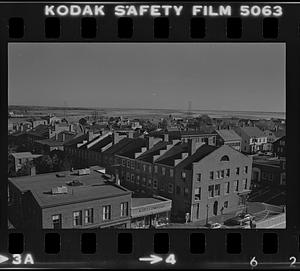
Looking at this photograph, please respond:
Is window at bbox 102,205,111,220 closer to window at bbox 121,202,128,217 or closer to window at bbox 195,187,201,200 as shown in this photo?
window at bbox 121,202,128,217

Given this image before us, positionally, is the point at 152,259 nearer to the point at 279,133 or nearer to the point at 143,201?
the point at 143,201

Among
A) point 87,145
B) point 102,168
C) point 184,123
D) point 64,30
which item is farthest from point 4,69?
point 184,123

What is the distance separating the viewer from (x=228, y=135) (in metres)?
3.68

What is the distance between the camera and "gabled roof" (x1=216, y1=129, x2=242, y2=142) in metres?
3.68

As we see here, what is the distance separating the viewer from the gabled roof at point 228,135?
368 cm

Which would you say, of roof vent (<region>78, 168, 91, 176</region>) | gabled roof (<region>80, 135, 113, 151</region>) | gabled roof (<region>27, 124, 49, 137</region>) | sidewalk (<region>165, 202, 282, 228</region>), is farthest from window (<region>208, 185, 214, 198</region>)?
gabled roof (<region>27, 124, 49, 137</region>)

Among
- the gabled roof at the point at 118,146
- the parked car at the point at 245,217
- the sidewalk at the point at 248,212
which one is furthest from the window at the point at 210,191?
the gabled roof at the point at 118,146

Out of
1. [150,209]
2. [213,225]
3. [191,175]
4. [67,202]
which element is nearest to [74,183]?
[67,202]

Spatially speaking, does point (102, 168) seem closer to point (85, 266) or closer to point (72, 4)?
point (85, 266)

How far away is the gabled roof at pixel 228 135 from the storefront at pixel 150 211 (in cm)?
72

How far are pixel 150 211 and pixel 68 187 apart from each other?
28.7 inches

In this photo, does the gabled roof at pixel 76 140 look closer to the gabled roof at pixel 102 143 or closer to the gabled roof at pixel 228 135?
the gabled roof at pixel 102 143

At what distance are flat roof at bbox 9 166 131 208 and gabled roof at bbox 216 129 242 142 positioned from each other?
3.10 ft

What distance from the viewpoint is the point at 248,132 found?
373cm
